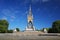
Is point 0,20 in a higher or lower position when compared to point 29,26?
higher

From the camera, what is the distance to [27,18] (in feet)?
152

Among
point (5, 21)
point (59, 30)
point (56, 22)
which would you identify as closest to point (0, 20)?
point (5, 21)

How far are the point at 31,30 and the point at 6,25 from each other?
1555 cm

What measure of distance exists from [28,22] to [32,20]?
1389mm

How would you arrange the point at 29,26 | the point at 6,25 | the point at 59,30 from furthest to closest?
1. the point at 6,25
2. the point at 29,26
3. the point at 59,30

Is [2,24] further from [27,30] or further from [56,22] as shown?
[56,22]

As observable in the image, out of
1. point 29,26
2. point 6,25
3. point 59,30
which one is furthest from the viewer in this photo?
point 6,25

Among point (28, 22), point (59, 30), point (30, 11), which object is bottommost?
point (59, 30)

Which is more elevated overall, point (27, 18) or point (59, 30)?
point (27, 18)

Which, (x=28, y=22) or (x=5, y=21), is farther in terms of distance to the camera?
(x=5, y=21)

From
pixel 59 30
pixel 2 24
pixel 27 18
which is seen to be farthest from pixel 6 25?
pixel 59 30

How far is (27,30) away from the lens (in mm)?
43969

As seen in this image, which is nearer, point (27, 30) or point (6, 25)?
point (27, 30)

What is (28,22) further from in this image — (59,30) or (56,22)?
(56,22)
